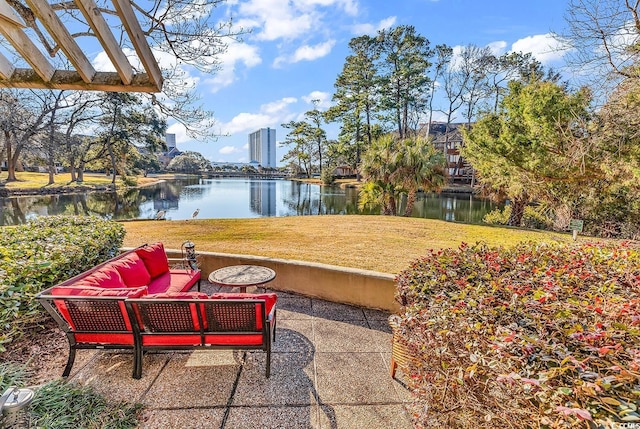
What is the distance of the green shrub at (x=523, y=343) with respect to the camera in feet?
3.52

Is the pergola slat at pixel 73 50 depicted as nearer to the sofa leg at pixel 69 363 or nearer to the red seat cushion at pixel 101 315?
the red seat cushion at pixel 101 315

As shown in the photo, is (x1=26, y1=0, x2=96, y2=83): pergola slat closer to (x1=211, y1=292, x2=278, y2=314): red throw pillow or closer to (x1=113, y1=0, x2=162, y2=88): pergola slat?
(x1=113, y1=0, x2=162, y2=88): pergola slat

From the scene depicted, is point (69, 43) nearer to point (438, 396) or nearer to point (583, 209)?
point (438, 396)

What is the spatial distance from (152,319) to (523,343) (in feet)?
8.36

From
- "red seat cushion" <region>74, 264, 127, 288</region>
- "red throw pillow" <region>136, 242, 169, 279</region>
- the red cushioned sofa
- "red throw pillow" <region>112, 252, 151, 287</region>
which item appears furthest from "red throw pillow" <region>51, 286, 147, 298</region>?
"red throw pillow" <region>136, 242, 169, 279</region>

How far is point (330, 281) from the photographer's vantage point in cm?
416

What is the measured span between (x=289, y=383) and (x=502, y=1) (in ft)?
25.5

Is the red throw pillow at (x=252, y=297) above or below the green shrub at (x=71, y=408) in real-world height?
above

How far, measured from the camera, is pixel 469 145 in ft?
42.8

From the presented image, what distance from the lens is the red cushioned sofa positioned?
7.78ft

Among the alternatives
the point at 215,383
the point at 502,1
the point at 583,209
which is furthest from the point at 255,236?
the point at 583,209

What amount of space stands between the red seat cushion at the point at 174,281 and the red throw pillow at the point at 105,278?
0.42 m

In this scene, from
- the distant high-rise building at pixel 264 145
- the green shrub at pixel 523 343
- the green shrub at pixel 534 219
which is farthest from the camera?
the distant high-rise building at pixel 264 145

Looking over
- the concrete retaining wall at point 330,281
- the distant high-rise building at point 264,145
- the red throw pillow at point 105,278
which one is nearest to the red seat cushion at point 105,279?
the red throw pillow at point 105,278
